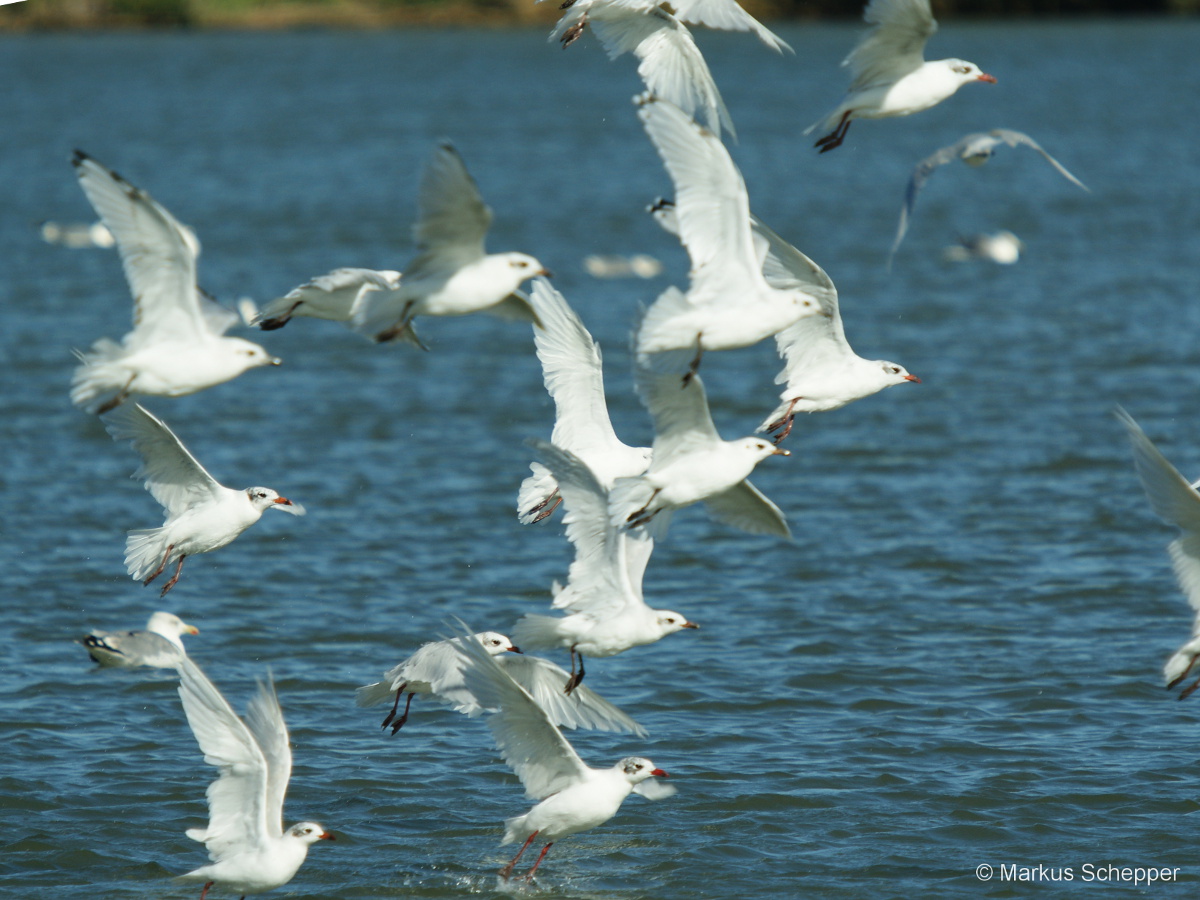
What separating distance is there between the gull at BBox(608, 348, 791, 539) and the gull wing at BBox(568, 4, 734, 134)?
1.86 meters

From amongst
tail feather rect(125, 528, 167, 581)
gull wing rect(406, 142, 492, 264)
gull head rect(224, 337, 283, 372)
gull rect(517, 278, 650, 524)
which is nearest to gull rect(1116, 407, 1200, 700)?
gull rect(517, 278, 650, 524)

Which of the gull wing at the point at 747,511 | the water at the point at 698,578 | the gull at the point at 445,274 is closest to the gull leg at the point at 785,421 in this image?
the gull wing at the point at 747,511

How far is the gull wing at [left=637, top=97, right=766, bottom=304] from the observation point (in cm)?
765

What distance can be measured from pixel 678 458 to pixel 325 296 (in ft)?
5.95

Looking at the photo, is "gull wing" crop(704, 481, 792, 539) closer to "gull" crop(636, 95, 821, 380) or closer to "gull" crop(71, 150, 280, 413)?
"gull" crop(636, 95, 821, 380)

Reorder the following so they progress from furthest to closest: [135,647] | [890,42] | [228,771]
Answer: [135,647] < [890,42] < [228,771]

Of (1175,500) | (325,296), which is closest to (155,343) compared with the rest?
(325,296)

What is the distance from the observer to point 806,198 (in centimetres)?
3744

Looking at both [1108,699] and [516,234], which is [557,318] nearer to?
[1108,699]

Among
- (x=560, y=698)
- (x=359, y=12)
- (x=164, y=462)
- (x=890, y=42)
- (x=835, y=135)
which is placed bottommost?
(x=359, y=12)

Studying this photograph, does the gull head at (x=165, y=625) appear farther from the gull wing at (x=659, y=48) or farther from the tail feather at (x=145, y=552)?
the gull wing at (x=659, y=48)

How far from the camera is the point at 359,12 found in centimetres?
8788

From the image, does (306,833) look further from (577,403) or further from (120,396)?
(577,403)

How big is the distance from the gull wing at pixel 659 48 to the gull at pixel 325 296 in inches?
79.1
